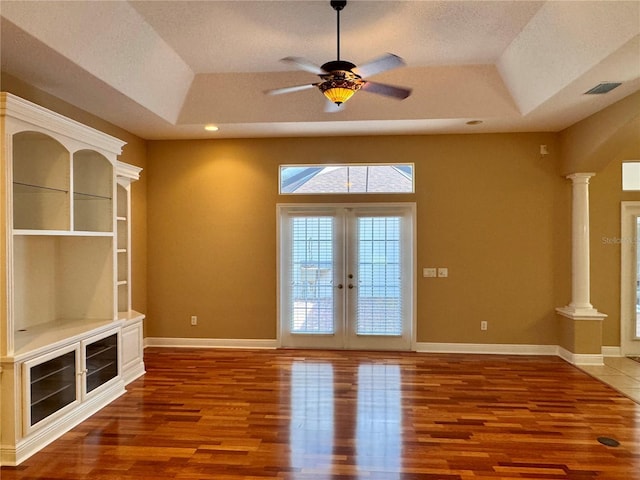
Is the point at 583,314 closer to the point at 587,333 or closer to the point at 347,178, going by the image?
the point at 587,333

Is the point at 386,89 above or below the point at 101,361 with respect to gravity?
above

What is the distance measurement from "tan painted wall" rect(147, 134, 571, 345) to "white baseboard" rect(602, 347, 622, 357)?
65cm

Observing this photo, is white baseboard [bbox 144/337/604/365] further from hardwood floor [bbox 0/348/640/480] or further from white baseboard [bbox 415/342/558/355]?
hardwood floor [bbox 0/348/640/480]

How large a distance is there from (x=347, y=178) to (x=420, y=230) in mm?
1214

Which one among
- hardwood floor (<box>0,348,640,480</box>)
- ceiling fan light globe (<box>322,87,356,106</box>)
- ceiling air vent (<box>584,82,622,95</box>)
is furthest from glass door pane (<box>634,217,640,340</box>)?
ceiling fan light globe (<box>322,87,356,106</box>)

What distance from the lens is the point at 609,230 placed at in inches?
205

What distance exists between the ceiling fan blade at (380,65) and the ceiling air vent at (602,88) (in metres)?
2.08

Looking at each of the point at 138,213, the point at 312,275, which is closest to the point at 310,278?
the point at 312,275

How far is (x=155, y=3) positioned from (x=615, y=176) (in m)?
5.56

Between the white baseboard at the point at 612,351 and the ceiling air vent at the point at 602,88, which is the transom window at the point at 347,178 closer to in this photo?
the ceiling air vent at the point at 602,88

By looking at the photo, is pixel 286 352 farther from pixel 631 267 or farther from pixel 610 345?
pixel 631 267

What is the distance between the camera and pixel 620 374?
455 centimetres

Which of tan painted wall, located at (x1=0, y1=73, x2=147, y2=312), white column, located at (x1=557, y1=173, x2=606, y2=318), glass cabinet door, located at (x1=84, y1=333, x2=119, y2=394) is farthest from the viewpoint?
tan painted wall, located at (x1=0, y1=73, x2=147, y2=312)

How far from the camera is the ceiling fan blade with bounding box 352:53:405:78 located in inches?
110
